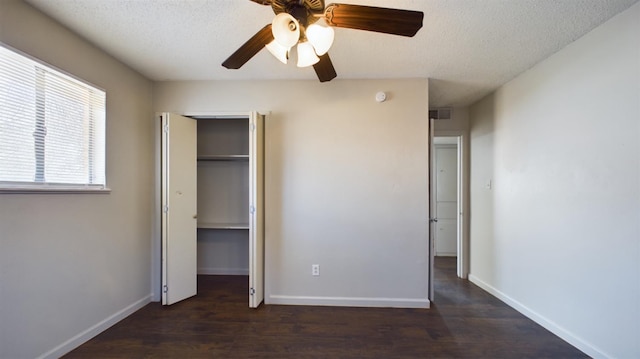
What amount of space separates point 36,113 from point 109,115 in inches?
24.6

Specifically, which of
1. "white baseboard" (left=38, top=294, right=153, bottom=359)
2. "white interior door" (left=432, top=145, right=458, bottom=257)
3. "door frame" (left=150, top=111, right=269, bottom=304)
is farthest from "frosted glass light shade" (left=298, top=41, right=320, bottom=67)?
"white interior door" (left=432, top=145, right=458, bottom=257)

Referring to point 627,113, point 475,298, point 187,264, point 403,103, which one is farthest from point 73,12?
point 475,298

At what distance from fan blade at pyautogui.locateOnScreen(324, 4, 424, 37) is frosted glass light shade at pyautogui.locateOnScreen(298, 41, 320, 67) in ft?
0.59

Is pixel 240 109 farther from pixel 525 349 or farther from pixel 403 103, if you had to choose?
pixel 525 349

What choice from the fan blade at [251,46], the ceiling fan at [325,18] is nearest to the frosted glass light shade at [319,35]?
the ceiling fan at [325,18]

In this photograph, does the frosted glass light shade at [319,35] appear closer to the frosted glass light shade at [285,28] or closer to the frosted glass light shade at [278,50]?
the frosted glass light shade at [285,28]

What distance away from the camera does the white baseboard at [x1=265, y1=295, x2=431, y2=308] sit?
9.28ft

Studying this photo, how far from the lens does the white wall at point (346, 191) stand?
2.86m

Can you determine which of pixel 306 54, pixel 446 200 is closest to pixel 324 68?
pixel 306 54

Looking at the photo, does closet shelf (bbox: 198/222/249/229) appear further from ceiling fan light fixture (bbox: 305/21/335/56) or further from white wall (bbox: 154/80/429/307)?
ceiling fan light fixture (bbox: 305/21/335/56)

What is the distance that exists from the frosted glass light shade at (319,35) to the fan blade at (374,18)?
0.07 m

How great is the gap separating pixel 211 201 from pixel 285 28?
3033 mm

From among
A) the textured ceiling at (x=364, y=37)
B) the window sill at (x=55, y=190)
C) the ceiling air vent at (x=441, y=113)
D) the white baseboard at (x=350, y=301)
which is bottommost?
the white baseboard at (x=350, y=301)

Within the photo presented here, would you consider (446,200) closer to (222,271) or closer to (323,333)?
(323,333)
